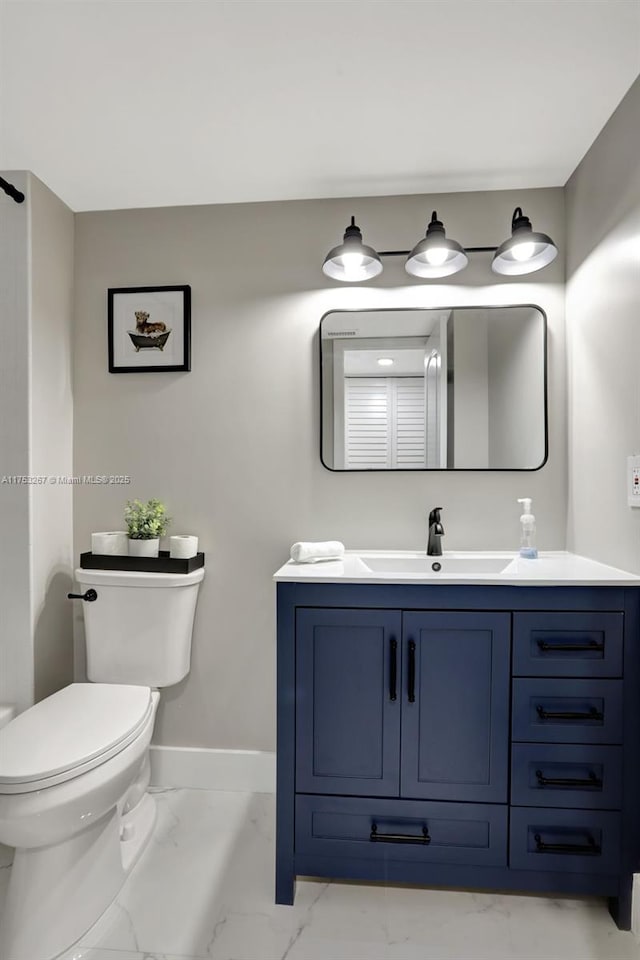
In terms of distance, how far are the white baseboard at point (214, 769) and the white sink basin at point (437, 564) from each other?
89cm

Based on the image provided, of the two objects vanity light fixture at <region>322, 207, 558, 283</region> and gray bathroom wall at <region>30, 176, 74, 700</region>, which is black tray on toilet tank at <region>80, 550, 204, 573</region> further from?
vanity light fixture at <region>322, 207, 558, 283</region>

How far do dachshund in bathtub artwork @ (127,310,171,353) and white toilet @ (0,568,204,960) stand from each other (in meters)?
0.90

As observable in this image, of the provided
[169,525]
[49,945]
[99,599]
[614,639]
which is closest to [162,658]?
[99,599]

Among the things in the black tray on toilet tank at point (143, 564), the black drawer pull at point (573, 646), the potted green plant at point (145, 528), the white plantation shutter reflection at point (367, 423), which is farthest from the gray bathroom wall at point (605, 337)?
the potted green plant at point (145, 528)

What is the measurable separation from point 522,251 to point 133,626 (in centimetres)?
189

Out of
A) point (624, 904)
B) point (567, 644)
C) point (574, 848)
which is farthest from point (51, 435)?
point (624, 904)

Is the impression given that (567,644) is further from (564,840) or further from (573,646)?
(564,840)

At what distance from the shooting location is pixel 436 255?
70.1 inches

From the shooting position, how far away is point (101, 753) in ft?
4.44

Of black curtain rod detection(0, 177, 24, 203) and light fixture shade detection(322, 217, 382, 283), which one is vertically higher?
black curtain rod detection(0, 177, 24, 203)

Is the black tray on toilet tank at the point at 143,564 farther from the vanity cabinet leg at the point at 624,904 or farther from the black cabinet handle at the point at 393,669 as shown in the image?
the vanity cabinet leg at the point at 624,904

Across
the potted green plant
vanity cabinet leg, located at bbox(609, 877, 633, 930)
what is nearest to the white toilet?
the potted green plant

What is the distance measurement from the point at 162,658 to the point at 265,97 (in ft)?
6.03

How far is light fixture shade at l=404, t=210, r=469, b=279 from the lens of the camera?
1.73 metres
